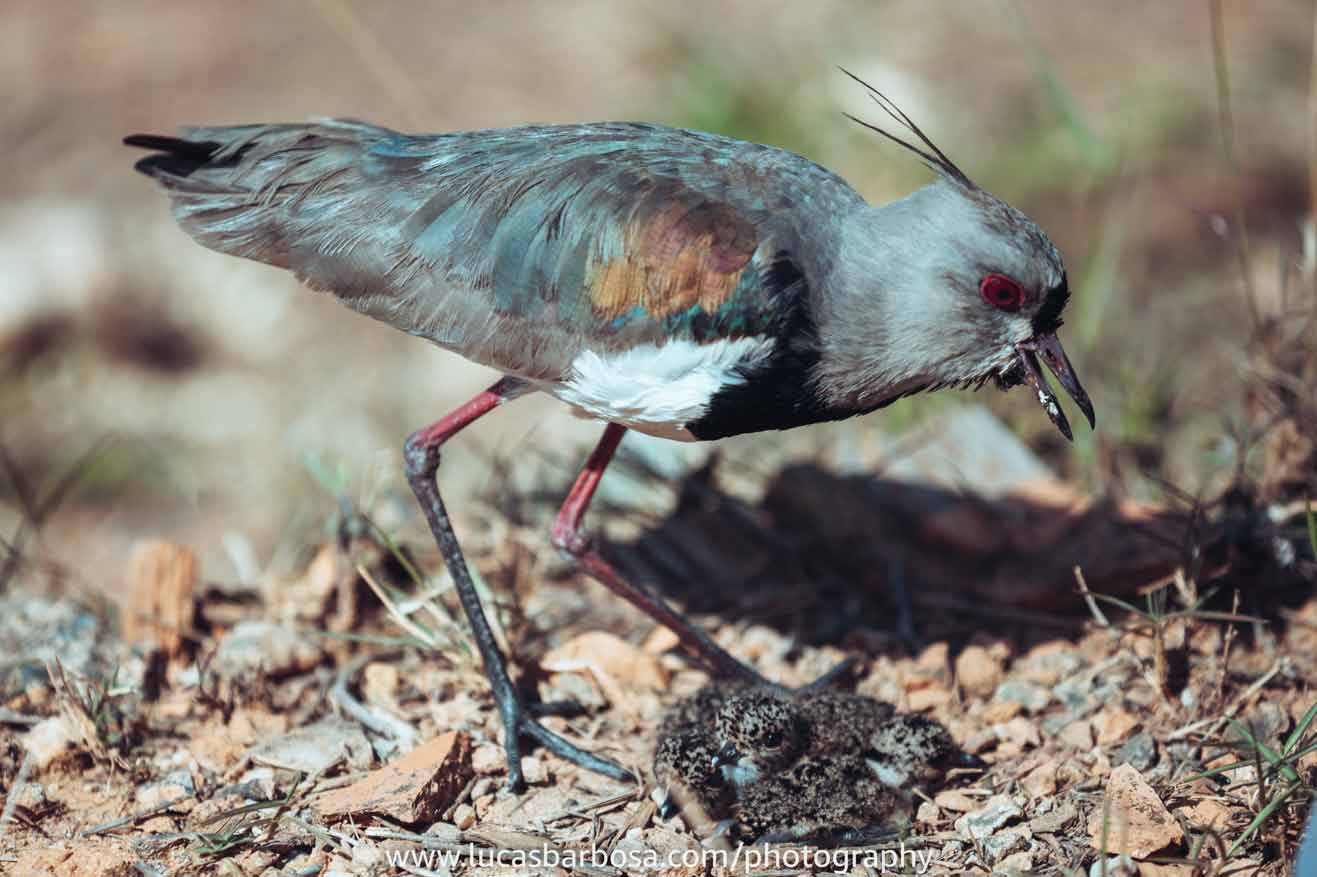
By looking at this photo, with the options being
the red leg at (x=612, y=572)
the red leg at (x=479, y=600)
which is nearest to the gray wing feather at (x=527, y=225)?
the red leg at (x=479, y=600)

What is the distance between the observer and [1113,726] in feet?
12.2

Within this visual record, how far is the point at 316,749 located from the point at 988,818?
1.88 m

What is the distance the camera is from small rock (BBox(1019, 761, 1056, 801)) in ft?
11.4

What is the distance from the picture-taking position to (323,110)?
7609 mm

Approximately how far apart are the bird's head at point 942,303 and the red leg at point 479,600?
998 mm

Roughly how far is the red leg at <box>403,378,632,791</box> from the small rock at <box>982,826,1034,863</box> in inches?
39.0

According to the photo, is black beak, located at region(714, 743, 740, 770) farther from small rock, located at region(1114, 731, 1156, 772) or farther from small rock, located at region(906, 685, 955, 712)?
small rock, located at region(1114, 731, 1156, 772)

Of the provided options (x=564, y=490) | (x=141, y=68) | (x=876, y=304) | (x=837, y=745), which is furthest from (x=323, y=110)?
(x=837, y=745)

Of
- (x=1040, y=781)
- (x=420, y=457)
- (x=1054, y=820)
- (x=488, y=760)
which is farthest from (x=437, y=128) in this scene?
(x=1054, y=820)

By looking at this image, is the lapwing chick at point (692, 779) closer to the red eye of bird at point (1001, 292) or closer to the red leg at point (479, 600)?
the red leg at point (479, 600)

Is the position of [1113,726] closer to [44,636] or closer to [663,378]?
[663,378]

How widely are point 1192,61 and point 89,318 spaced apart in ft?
21.7

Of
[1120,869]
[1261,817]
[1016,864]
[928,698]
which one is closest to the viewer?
[1261,817]

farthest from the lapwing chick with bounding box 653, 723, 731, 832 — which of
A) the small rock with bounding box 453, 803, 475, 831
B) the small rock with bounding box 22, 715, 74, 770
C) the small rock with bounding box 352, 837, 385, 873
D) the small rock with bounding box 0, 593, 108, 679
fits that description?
the small rock with bounding box 0, 593, 108, 679
